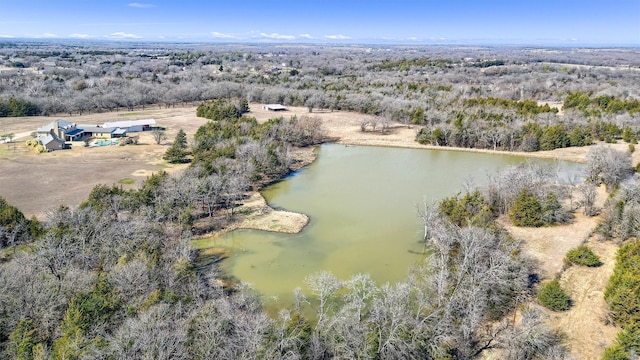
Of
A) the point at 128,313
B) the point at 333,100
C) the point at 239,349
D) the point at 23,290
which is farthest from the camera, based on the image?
the point at 333,100

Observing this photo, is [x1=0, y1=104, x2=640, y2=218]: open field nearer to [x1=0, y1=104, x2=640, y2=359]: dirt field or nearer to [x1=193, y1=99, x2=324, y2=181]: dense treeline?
[x1=0, y1=104, x2=640, y2=359]: dirt field

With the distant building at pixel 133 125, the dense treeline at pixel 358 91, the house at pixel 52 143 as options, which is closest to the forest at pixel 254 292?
the dense treeline at pixel 358 91

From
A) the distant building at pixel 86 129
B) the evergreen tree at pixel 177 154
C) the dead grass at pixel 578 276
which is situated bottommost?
the dead grass at pixel 578 276

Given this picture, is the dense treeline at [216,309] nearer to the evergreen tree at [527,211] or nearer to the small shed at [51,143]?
the evergreen tree at [527,211]

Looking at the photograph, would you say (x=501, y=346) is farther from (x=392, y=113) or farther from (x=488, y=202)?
(x=392, y=113)

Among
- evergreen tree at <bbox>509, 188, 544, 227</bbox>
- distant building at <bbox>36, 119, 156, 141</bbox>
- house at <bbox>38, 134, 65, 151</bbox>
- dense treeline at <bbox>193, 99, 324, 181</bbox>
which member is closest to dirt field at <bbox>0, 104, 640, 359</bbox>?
evergreen tree at <bbox>509, 188, 544, 227</bbox>

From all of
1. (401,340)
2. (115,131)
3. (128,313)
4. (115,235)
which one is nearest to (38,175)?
(115,131)

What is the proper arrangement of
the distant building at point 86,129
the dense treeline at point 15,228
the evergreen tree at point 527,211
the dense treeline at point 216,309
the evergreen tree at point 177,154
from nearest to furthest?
the dense treeline at point 216,309, the dense treeline at point 15,228, the evergreen tree at point 527,211, the evergreen tree at point 177,154, the distant building at point 86,129
